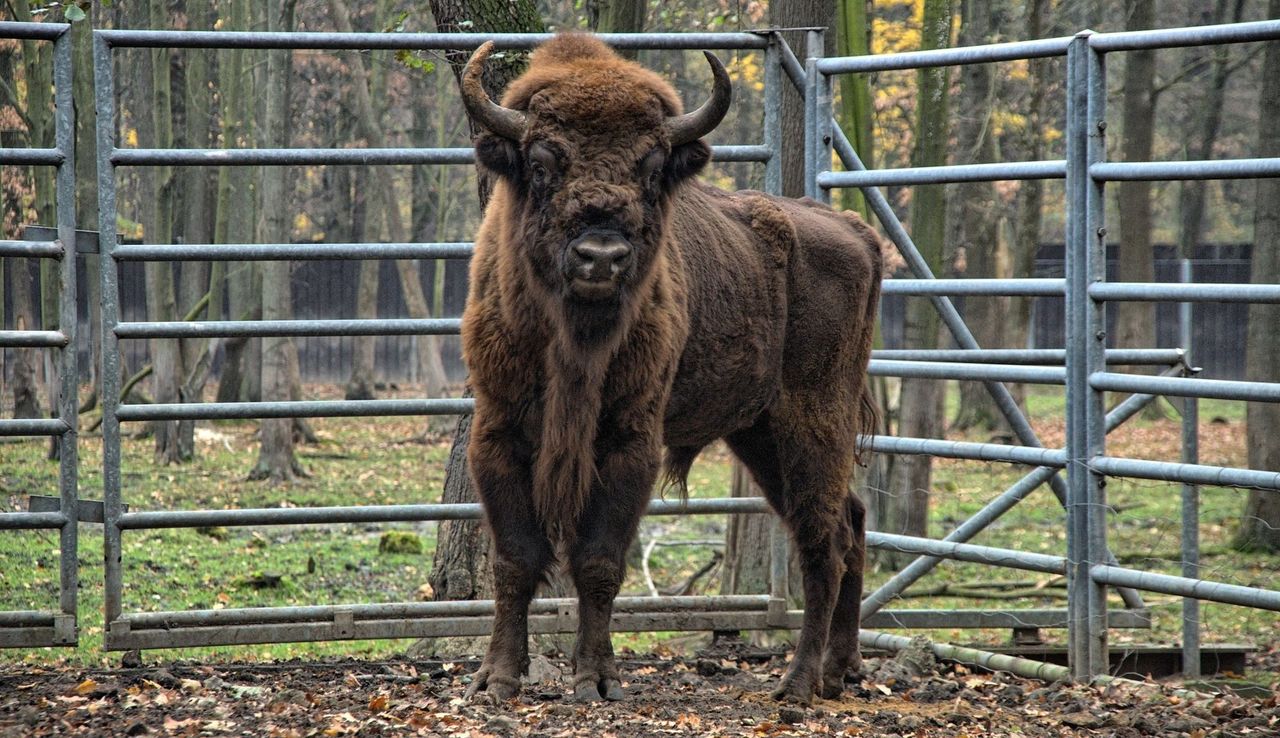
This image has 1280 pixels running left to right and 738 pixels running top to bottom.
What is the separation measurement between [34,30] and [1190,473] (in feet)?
18.4

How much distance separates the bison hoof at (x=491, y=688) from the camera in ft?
16.7

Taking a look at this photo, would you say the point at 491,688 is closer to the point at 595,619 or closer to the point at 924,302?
the point at 595,619

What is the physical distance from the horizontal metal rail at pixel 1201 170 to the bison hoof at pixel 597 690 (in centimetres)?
323

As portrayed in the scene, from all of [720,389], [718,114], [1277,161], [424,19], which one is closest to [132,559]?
[720,389]

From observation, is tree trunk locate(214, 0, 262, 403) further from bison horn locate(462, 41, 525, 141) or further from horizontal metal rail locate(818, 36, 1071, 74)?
bison horn locate(462, 41, 525, 141)

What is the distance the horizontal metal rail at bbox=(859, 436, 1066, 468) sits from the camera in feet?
20.7

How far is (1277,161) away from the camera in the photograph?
17.7 feet

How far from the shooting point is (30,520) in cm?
593

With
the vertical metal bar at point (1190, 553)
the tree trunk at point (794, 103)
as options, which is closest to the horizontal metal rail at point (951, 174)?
the tree trunk at point (794, 103)

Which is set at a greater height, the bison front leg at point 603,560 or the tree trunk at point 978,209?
the tree trunk at point 978,209

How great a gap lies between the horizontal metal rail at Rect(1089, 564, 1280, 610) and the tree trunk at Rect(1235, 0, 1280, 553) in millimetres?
6417

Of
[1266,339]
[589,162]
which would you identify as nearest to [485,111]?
[589,162]

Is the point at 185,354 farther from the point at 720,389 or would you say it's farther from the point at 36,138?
the point at 720,389

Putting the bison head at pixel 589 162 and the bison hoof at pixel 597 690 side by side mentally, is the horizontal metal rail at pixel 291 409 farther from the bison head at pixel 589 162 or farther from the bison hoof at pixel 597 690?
the bison hoof at pixel 597 690
